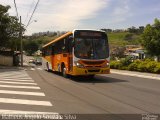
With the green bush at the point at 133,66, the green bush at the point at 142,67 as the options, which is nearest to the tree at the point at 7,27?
the green bush at the point at 133,66

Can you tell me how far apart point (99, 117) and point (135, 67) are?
23.8m

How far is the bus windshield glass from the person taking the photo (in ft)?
69.1

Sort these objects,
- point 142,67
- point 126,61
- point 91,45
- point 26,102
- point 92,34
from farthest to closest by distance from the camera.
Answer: point 126,61
point 142,67
point 92,34
point 91,45
point 26,102

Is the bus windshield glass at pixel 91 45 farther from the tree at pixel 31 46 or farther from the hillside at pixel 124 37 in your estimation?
the hillside at pixel 124 37

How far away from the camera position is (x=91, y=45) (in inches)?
836

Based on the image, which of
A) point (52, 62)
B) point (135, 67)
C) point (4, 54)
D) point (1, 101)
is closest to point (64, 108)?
point (1, 101)

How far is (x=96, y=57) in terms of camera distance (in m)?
21.2

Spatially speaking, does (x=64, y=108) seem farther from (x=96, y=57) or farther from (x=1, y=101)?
(x=96, y=57)

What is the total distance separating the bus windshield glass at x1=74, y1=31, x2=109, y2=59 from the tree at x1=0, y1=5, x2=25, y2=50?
33289 mm

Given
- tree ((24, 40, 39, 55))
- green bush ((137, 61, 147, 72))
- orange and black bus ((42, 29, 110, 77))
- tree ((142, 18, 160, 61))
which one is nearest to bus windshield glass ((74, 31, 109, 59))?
orange and black bus ((42, 29, 110, 77))

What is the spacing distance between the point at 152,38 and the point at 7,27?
22.6 m

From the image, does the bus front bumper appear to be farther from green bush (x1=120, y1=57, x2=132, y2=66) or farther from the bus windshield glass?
green bush (x1=120, y1=57, x2=132, y2=66)

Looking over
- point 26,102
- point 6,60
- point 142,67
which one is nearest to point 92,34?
point 26,102

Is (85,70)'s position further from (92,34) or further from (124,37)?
(124,37)
